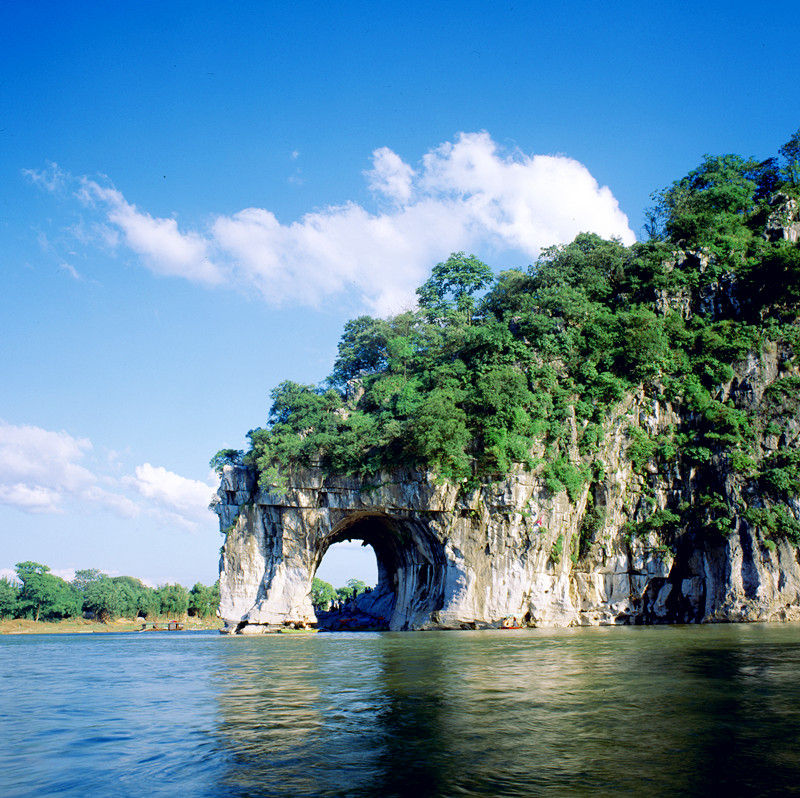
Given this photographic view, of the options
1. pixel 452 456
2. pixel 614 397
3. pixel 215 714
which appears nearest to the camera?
pixel 215 714

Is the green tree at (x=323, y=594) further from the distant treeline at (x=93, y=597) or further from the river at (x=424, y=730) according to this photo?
the river at (x=424, y=730)

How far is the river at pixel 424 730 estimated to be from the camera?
407 cm

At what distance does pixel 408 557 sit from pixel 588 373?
485 inches

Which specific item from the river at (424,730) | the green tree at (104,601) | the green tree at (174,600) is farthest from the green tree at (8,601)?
the river at (424,730)

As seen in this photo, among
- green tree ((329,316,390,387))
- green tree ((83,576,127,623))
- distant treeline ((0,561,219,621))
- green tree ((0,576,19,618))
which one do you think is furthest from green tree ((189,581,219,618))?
green tree ((329,316,390,387))

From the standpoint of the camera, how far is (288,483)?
93.6ft

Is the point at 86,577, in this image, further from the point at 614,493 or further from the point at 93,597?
the point at 614,493

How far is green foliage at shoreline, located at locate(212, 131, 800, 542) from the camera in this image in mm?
25828

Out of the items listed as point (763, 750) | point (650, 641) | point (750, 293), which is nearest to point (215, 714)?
point (763, 750)

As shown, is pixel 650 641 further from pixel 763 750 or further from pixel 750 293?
pixel 750 293

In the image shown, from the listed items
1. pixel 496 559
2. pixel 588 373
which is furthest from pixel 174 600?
pixel 588 373

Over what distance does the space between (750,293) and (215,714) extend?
31.2 meters

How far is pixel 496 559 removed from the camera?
25250 millimetres

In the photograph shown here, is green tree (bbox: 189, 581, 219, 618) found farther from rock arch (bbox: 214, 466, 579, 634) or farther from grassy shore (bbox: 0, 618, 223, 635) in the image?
rock arch (bbox: 214, 466, 579, 634)
